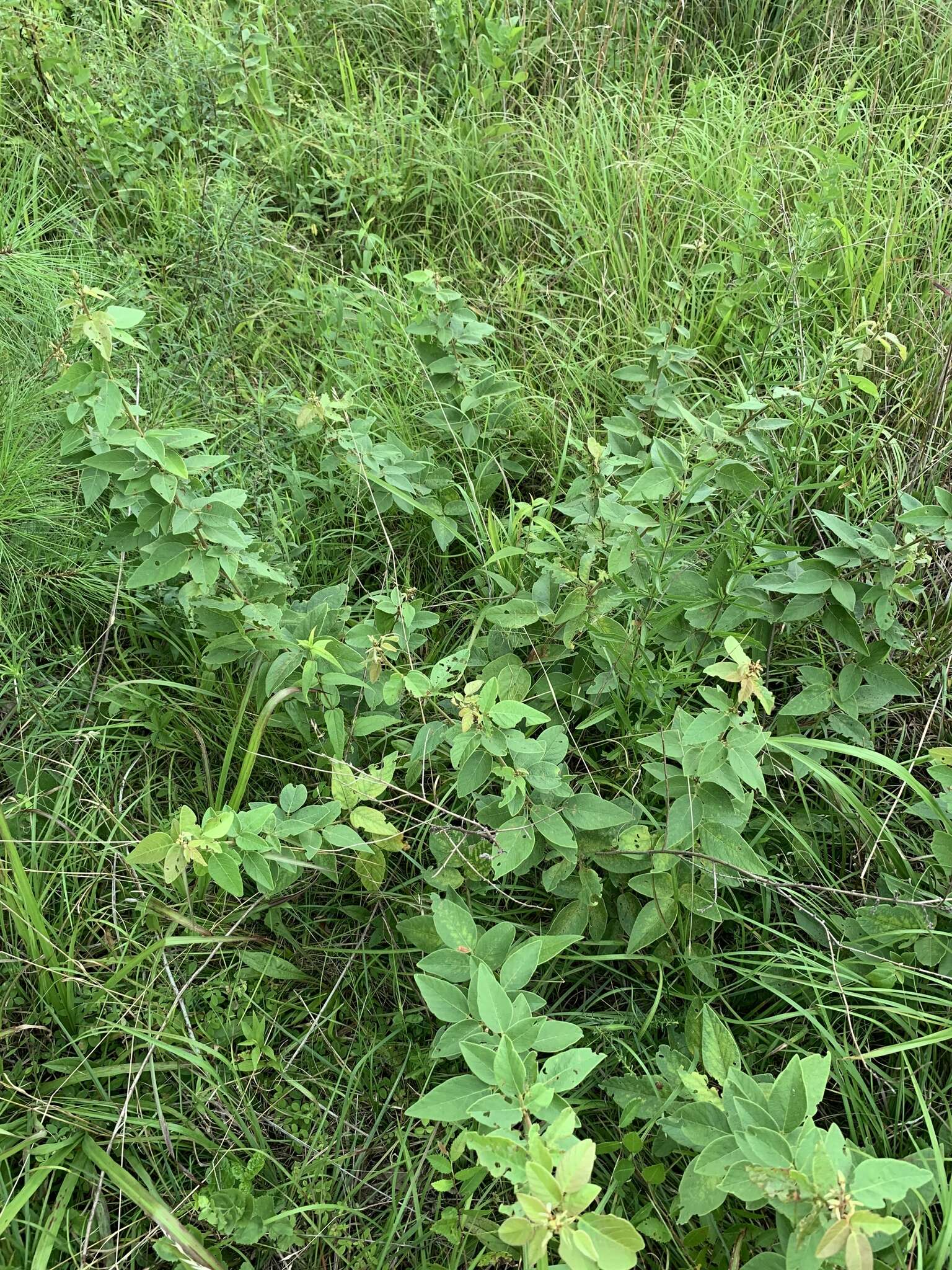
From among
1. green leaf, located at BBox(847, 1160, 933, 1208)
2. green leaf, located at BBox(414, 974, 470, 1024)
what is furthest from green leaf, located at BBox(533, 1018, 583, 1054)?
green leaf, located at BBox(847, 1160, 933, 1208)

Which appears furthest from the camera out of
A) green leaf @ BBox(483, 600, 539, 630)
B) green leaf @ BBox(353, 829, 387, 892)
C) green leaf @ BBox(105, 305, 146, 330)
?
green leaf @ BBox(483, 600, 539, 630)

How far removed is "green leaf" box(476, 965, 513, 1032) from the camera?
114cm

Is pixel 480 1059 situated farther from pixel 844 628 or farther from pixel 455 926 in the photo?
pixel 844 628

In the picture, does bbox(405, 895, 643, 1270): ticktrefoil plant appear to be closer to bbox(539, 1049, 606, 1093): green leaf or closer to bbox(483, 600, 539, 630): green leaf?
bbox(539, 1049, 606, 1093): green leaf

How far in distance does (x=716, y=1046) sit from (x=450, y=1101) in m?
0.43

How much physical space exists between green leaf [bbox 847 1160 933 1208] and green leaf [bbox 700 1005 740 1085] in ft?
1.13

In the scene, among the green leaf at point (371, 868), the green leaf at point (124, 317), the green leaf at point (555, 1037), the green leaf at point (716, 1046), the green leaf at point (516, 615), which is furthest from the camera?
the green leaf at point (516, 615)

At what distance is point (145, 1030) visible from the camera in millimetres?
1562

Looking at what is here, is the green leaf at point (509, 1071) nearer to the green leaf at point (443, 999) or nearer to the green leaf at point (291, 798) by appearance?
the green leaf at point (443, 999)

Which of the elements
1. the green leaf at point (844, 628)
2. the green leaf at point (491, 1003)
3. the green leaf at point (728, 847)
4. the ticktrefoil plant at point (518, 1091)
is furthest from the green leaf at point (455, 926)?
the green leaf at point (844, 628)

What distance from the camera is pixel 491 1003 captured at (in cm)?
115

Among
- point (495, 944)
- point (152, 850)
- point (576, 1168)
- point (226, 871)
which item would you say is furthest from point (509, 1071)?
point (152, 850)

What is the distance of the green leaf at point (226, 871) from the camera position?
1322 mm

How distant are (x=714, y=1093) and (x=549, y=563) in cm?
96
